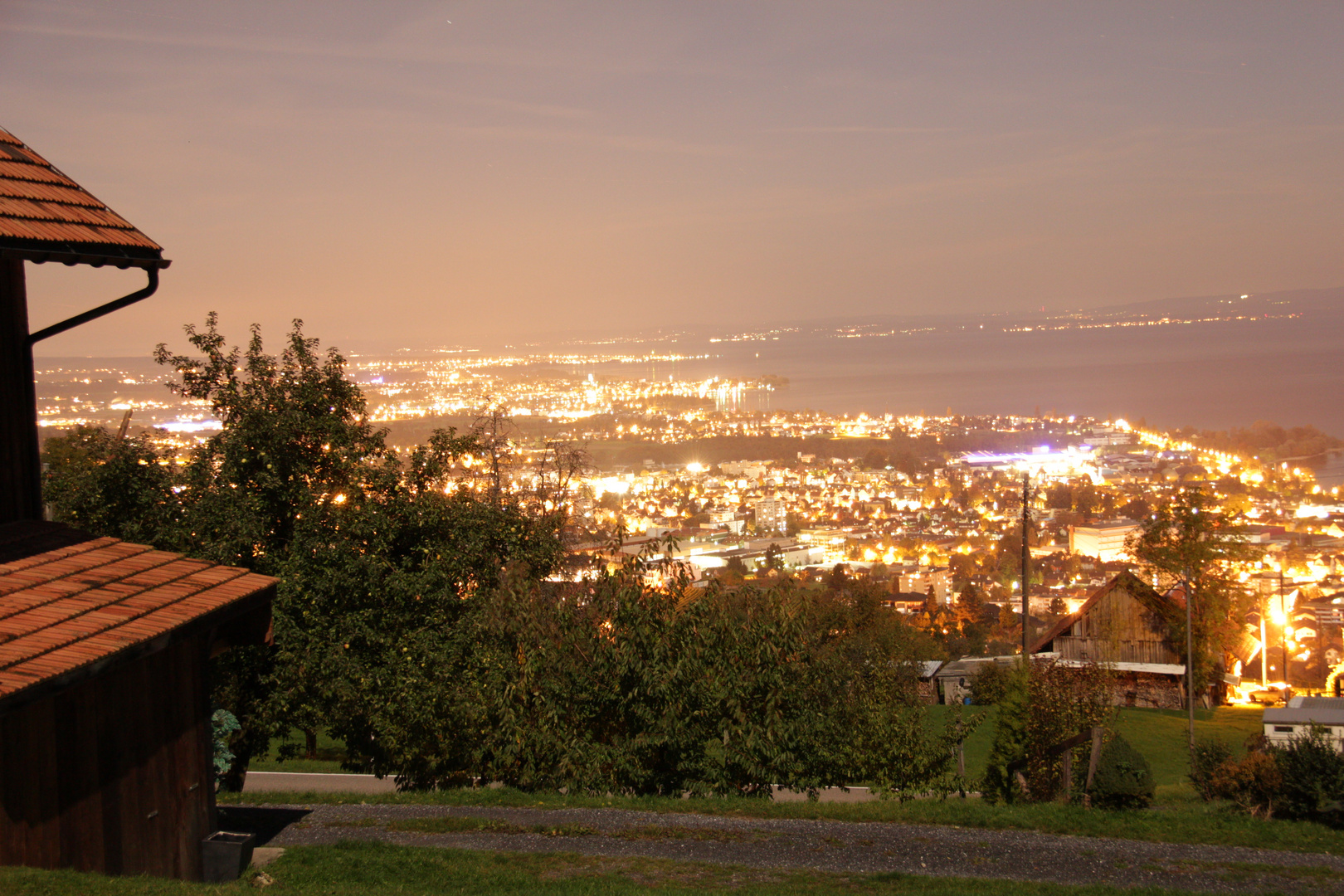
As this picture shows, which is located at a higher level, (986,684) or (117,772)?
(117,772)

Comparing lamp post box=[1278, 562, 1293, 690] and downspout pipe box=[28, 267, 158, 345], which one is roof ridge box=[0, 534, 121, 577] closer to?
downspout pipe box=[28, 267, 158, 345]

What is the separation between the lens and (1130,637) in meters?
23.2

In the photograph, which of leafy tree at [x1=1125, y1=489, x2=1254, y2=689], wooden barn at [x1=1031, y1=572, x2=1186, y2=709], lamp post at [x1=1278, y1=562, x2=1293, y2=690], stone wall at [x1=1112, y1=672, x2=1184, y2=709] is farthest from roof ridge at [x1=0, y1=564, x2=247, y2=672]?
lamp post at [x1=1278, y1=562, x2=1293, y2=690]

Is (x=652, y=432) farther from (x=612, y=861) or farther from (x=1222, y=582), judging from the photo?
(x=612, y=861)

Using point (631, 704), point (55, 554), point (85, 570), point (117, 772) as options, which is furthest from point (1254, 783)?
point (55, 554)

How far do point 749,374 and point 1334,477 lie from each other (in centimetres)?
11423

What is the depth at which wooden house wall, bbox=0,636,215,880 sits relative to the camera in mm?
4094

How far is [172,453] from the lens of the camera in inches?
456

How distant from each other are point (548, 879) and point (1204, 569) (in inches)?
872

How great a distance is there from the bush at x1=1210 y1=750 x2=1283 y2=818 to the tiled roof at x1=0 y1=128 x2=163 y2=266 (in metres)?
9.14

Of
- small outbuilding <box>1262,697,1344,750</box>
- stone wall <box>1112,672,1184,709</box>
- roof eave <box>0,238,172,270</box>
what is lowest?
stone wall <box>1112,672,1184,709</box>

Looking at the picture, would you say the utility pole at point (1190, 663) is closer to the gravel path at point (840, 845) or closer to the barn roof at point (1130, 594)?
the barn roof at point (1130, 594)

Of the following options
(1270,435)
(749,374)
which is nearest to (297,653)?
(1270,435)

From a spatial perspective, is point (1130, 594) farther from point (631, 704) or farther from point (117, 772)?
point (117, 772)
